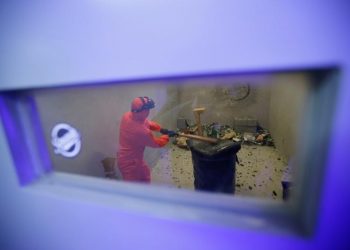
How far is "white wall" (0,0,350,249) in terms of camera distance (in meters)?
0.38

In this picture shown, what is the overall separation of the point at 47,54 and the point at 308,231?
2.78 feet

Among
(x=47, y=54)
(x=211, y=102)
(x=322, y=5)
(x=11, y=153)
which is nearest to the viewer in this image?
(x=322, y=5)

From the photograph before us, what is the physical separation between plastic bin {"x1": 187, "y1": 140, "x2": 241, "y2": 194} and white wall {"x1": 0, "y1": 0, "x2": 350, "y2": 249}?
1.37 metres

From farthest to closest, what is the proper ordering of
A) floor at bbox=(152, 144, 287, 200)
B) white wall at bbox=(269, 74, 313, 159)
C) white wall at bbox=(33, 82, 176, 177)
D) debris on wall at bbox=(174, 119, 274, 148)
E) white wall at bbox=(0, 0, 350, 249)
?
debris on wall at bbox=(174, 119, 274, 148), white wall at bbox=(269, 74, 313, 159), floor at bbox=(152, 144, 287, 200), white wall at bbox=(33, 82, 176, 177), white wall at bbox=(0, 0, 350, 249)

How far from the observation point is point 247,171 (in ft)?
9.71

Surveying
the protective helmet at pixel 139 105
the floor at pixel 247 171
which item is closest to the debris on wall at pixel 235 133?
the floor at pixel 247 171

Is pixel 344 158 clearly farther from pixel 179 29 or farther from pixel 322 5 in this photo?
pixel 179 29

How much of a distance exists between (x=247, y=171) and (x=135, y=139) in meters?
1.91

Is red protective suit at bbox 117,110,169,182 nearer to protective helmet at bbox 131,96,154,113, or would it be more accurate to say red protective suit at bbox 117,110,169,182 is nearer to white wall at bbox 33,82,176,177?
protective helmet at bbox 131,96,154,113

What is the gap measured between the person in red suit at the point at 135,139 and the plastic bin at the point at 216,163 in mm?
485

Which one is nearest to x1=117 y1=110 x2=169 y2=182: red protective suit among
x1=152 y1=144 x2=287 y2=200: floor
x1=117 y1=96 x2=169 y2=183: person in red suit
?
x1=117 y1=96 x2=169 y2=183: person in red suit

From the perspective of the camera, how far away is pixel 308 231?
1.39ft

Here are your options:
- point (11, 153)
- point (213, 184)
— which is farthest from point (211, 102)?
point (11, 153)

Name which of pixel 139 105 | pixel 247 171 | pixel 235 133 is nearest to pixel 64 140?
pixel 139 105
